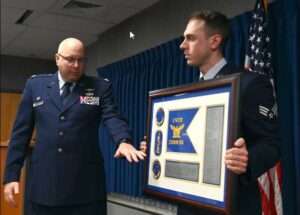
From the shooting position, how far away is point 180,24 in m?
3.51

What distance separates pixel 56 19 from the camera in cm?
436

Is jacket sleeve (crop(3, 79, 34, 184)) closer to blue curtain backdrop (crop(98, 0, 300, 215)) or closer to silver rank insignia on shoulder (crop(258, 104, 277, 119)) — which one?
blue curtain backdrop (crop(98, 0, 300, 215))

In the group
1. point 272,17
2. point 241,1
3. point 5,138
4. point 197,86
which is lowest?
point 5,138

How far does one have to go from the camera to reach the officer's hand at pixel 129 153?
51.3 inches

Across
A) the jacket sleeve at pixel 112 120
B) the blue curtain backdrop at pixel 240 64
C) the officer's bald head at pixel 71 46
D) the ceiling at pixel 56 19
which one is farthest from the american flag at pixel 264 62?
the ceiling at pixel 56 19

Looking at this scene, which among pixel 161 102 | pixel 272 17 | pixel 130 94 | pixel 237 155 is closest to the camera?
pixel 237 155

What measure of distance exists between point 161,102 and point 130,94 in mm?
2767

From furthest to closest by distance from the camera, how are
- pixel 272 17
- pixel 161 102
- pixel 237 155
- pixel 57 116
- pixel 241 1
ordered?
pixel 241 1 → pixel 272 17 → pixel 57 116 → pixel 161 102 → pixel 237 155

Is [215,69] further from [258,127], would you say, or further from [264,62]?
[264,62]

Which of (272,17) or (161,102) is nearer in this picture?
(161,102)

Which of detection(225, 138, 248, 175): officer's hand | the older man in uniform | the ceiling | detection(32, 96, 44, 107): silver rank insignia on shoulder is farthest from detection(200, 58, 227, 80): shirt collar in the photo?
the ceiling

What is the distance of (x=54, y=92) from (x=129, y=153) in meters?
0.40

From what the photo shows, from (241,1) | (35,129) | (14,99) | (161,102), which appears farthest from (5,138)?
(161,102)

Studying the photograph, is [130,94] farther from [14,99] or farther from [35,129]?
[14,99]
